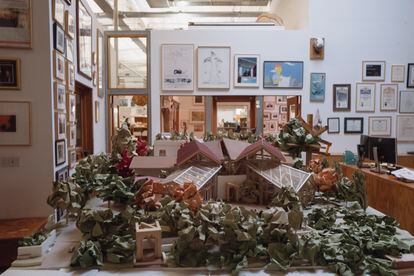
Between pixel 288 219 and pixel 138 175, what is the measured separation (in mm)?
953

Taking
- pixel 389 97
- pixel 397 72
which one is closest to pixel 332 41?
pixel 397 72

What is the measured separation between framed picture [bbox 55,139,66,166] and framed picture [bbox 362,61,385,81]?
520cm

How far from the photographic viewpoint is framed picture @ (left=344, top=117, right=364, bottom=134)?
6000 millimetres

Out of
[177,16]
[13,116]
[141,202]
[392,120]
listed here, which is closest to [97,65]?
[13,116]

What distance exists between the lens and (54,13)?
122 inches

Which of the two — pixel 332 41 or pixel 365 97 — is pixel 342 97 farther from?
pixel 332 41

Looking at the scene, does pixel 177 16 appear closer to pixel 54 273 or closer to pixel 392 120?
pixel 392 120

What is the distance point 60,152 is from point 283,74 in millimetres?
Answer: 4089

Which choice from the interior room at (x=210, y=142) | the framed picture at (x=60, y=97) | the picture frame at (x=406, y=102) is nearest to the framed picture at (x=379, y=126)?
the interior room at (x=210, y=142)

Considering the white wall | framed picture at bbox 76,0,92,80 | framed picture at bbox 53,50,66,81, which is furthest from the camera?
the white wall

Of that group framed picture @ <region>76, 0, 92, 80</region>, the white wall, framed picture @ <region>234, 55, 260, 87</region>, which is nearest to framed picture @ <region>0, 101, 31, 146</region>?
framed picture @ <region>76, 0, 92, 80</region>

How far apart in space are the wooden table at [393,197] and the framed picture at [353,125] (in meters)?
1.66

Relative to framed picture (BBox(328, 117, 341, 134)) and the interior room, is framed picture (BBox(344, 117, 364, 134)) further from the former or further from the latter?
framed picture (BBox(328, 117, 341, 134))

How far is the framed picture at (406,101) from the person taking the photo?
237 inches
